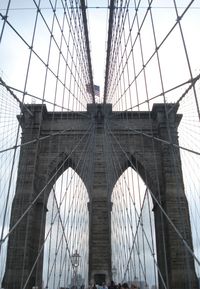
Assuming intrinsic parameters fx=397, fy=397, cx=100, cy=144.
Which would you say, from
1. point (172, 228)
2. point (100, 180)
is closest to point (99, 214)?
point (100, 180)

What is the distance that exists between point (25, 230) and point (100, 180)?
4654 millimetres

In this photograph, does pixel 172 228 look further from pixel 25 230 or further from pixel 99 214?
pixel 25 230

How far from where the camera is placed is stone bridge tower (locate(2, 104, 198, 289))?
18750 mm

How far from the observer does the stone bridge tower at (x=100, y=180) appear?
18.8m

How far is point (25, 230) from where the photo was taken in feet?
63.3

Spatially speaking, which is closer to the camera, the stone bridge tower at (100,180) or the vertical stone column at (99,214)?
the stone bridge tower at (100,180)

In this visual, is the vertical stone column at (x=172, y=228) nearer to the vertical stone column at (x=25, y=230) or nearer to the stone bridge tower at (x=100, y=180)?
the stone bridge tower at (x=100, y=180)

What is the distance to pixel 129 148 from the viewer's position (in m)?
22.3

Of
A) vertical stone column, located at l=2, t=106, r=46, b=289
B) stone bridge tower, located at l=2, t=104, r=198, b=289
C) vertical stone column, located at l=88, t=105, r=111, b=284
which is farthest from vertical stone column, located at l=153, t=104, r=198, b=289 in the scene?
vertical stone column, located at l=2, t=106, r=46, b=289

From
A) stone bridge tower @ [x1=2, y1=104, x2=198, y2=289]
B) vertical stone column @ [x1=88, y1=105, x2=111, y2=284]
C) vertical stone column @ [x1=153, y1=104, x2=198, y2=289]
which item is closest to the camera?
vertical stone column @ [x1=153, y1=104, x2=198, y2=289]

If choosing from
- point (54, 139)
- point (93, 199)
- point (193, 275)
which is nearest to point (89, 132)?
point (54, 139)

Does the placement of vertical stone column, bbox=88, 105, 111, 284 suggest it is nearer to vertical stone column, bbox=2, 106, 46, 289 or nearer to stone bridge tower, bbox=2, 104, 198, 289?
stone bridge tower, bbox=2, 104, 198, 289

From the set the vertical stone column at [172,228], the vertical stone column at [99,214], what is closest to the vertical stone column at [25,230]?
the vertical stone column at [99,214]

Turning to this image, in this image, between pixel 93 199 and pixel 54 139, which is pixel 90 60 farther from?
pixel 93 199
